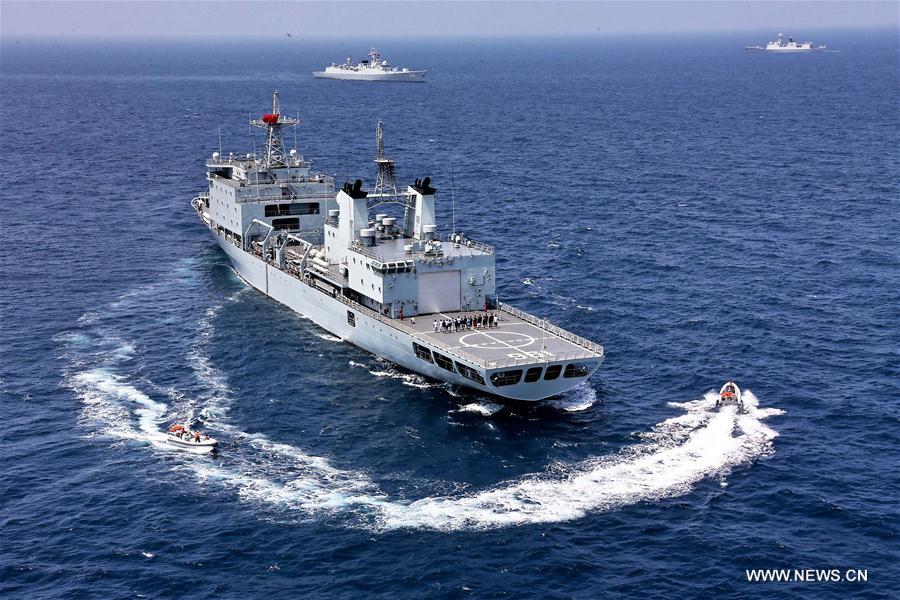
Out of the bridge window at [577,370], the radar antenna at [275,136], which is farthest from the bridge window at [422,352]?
the radar antenna at [275,136]

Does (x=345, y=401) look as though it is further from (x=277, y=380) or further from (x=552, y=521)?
(x=552, y=521)

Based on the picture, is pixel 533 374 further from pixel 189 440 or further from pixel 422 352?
pixel 189 440

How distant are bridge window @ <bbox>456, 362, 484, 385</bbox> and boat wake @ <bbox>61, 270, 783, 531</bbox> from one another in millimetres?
2140

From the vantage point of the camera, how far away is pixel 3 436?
245ft

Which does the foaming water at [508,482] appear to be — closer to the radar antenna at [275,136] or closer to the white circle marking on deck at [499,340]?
the white circle marking on deck at [499,340]

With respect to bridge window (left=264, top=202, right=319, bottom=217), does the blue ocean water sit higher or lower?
lower

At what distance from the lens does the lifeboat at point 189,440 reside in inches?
2825

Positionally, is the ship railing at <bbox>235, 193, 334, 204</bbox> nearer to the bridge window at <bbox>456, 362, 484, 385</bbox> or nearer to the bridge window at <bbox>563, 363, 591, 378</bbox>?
the bridge window at <bbox>456, 362, 484, 385</bbox>

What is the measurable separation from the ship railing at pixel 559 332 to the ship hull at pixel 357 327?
1751 millimetres

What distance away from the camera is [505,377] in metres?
79.1

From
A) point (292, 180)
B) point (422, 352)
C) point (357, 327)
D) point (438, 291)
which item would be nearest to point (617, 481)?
point (422, 352)

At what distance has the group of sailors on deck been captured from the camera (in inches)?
3479

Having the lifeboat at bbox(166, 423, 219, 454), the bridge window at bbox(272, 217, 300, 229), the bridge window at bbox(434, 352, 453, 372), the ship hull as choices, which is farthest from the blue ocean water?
the bridge window at bbox(272, 217, 300, 229)

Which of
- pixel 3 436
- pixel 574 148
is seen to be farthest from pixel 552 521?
pixel 574 148
